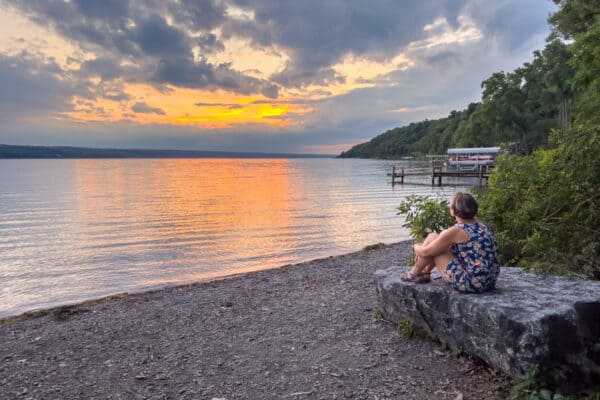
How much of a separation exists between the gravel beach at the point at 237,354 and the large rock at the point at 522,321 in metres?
0.36

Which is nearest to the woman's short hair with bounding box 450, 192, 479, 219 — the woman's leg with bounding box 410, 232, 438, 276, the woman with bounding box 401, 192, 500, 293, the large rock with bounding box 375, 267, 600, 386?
the woman with bounding box 401, 192, 500, 293

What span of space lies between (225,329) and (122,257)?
384 inches

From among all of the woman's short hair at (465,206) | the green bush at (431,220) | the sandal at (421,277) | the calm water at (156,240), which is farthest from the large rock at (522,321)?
the calm water at (156,240)

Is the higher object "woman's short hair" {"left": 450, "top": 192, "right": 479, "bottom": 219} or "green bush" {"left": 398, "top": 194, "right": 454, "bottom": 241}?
"woman's short hair" {"left": 450, "top": 192, "right": 479, "bottom": 219}

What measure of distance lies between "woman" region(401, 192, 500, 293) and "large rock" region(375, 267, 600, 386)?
0.13 meters

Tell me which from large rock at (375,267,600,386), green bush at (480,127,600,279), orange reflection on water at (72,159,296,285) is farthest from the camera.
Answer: orange reflection on water at (72,159,296,285)

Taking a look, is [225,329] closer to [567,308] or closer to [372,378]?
[372,378]

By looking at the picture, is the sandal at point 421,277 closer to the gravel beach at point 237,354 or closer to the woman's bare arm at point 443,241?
the woman's bare arm at point 443,241

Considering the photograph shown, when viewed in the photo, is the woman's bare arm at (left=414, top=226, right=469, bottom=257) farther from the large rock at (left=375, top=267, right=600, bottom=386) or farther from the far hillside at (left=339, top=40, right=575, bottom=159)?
the far hillside at (left=339, top=40, right=575, bottom=159)

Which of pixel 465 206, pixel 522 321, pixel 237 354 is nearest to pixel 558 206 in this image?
pixel 465 206

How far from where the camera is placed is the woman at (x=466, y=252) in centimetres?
420

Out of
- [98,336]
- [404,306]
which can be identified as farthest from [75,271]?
[404,306]

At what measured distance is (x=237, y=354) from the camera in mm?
5191

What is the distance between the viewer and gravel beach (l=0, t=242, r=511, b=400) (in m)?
4.21
